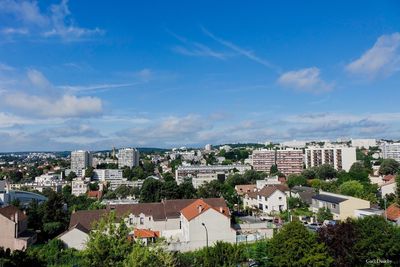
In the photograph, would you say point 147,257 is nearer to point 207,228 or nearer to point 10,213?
point 207,228

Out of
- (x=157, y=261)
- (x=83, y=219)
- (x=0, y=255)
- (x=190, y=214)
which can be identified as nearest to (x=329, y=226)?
(x=157, y=261)

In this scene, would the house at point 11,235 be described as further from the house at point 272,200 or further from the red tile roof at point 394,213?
the red tile roof at point 394,213

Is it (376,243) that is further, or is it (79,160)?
(79,160)

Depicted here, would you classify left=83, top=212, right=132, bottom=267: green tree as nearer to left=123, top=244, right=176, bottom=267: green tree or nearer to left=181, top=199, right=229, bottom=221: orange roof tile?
left=123, top=244, right=176, bottom=267: green tree

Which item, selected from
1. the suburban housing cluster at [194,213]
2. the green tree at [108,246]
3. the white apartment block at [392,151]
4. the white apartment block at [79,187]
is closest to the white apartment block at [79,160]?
the suburban housing cluster at [194,213]

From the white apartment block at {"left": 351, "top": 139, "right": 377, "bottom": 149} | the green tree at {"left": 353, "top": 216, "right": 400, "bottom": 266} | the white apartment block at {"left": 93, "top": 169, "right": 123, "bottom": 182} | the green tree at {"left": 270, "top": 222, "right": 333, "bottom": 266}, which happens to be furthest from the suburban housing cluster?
the white apartment block at {"left": 351, "top": 139, "right": 377, "bottom": 149}

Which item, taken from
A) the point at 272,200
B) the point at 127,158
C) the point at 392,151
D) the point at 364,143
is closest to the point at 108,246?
the point at 272,200
